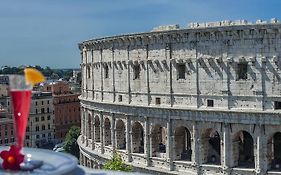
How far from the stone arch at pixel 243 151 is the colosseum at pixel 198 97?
0.07 meters

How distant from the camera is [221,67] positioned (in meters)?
34.1

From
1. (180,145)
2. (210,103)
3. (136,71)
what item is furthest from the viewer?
(136,71)

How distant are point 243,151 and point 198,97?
5633mm

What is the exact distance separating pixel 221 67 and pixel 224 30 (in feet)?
7.58

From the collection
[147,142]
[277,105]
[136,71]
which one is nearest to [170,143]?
[147,142]

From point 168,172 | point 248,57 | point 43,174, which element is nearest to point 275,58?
point 248,57

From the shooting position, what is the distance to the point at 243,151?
37.8 meters

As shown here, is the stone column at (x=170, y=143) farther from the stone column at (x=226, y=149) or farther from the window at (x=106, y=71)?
the window at (x=106, y=71)

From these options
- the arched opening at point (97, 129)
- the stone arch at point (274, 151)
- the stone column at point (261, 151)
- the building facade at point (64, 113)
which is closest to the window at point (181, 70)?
the stone column at point (261, 151)

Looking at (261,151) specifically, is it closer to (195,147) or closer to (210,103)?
(210,103)

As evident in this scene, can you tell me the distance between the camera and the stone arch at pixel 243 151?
34.2 metres

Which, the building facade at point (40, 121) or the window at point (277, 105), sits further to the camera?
the building facade at point (40, 121)

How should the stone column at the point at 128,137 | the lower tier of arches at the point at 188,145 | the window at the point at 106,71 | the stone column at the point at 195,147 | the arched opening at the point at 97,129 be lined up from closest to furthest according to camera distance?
the lower tier of arches at the point at 188,145
the stone column at the point at 195,147
the stone column at the point at 128,137
the window at the point at 106,71
the arched opening at the point at 97,129

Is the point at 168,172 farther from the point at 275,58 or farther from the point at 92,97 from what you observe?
the point at 92,97
